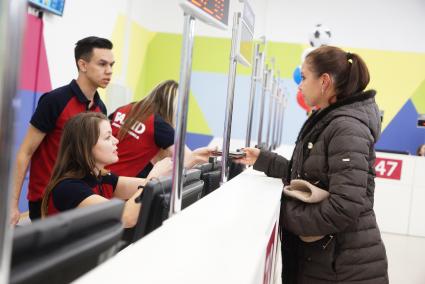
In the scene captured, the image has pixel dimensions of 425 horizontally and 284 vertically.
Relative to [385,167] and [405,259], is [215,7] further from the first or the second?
[385,167]

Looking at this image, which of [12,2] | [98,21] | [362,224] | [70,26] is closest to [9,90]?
[12,2]

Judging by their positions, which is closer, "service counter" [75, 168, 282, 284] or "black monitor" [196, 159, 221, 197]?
"service counter" [75, 168, 282, 284]

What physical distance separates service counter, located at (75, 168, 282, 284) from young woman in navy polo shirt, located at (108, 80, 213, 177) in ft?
3.99

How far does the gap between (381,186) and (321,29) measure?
2847 mm

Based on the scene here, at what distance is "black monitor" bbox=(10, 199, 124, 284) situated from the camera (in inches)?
24.5

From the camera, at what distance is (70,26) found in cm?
595

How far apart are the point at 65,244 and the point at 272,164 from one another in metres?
1.50

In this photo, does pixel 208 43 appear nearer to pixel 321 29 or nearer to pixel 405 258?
pixel 321 29

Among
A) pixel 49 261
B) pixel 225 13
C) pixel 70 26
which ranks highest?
pixel 70 26

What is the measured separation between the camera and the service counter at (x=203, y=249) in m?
0.74

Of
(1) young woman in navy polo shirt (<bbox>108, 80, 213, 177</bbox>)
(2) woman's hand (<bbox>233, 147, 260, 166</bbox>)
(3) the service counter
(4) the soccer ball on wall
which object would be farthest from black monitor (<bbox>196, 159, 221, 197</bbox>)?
(4) the soccer ball on wall

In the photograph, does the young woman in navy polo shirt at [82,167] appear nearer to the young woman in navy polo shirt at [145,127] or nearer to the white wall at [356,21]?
the young woman in navy polo shirt at [145,127]

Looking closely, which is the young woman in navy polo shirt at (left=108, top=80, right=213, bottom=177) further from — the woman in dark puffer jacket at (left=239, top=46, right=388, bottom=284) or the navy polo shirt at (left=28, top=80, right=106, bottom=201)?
the woman in dark puffer jacket at (left=239, top=46, right=388, bottom=284)

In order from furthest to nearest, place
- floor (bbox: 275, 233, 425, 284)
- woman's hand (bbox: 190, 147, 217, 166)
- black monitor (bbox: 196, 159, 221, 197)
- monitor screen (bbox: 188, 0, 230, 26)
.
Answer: floor (bbox: 275, 233, 425, 284), woman's hand (bbox: 190, 147, 217, 166), black monitor (bbox: 196, 159, 221, 197), monitor screen (bbox: 188, 0, 230, 26)
